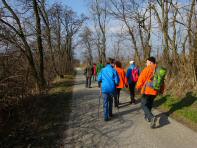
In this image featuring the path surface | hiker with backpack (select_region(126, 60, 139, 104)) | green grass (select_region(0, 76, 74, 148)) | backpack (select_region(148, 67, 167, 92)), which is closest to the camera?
the path surface

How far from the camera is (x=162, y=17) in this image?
15289 mm

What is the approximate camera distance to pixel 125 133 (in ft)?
23.1

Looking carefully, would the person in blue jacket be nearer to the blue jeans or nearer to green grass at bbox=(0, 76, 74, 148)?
the blue jeans

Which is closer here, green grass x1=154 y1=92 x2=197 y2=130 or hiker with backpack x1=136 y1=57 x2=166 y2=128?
hiker with backpack x1=136 y1=57 x2=166 y2=128

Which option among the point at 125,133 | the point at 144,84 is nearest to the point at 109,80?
the point at 144,84

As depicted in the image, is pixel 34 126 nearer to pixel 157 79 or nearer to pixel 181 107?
pixel 157 79

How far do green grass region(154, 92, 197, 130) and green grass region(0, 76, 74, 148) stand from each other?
3547 millimetres

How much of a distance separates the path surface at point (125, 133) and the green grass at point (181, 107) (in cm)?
42

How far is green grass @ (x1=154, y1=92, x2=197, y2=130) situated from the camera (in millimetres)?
8413

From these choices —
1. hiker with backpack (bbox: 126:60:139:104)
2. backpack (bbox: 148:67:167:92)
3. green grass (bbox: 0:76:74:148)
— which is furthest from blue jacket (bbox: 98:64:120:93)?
hiker with backpack (bbox: 126:60:139:104)

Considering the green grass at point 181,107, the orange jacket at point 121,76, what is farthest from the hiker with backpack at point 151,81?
the orange jacket at point 121,76

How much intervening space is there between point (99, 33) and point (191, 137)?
41891mm

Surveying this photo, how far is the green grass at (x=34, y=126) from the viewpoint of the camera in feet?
21.0

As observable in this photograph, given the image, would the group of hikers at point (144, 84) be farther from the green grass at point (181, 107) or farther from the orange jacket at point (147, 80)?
the green grass at point (181, 107)
